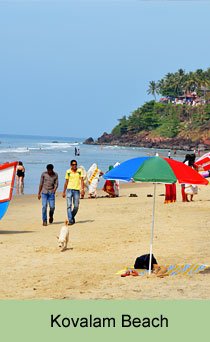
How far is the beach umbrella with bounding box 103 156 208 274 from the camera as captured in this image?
10.7m

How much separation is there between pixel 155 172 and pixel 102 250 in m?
3.26

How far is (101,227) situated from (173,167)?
6.35m

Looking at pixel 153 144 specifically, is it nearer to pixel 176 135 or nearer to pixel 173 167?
pixel 176 135

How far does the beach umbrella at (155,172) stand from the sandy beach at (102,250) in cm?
134

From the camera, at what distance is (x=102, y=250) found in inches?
535

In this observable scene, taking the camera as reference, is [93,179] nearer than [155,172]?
No

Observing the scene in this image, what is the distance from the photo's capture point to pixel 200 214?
18906 mm

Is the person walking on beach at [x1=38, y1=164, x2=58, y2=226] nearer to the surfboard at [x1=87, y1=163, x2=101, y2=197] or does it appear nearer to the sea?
the sea

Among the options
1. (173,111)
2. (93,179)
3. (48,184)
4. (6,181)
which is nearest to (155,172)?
(6,181)

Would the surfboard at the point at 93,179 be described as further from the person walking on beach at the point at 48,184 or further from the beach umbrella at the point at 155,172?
the beach umbrella at the point at 155,172

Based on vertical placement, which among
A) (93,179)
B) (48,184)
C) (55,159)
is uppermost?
(48,184)

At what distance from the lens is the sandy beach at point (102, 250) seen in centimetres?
981

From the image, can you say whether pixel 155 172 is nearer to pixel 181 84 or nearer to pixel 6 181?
pixel 6 181

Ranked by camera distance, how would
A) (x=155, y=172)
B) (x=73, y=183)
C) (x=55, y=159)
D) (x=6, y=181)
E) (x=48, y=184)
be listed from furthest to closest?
(x=55, y=159) < (x=48, y=184) < (x=73, y=183) < (x=6, y=181) < (x=155, y=172)
